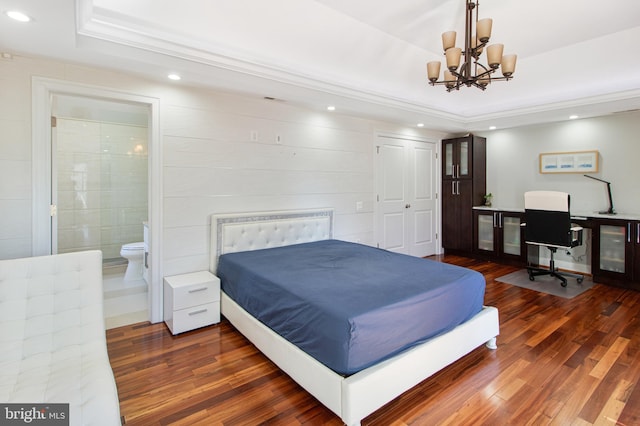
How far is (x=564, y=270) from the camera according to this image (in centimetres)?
515

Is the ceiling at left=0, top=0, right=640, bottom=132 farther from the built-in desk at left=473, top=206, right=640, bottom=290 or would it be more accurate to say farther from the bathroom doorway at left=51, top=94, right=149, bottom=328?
the bathroom doorway at left=51, top=94, right=149, bottom=328

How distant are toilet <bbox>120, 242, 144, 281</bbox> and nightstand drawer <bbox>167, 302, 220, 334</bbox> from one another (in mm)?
1847

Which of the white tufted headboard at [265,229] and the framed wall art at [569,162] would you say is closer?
the white tufted headboard at [265,229]

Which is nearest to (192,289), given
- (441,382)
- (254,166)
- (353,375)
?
(254,166)

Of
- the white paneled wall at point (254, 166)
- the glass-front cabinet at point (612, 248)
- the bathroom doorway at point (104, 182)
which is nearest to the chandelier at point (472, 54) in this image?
the white paneled wall at point (254, 166)

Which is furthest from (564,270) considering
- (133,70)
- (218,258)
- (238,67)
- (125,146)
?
(125,146)

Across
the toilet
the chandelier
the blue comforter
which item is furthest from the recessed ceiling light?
the toilet

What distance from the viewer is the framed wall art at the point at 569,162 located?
15.8 ft

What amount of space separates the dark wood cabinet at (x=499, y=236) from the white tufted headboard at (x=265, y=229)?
286 cm

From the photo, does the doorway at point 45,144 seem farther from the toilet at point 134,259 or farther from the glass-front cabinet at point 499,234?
the glass-front cabinet at point 499,234

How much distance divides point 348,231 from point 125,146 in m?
3.76

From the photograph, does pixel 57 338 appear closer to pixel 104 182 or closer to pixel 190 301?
pixel 190 301

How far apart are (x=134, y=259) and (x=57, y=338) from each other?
2.82 metres

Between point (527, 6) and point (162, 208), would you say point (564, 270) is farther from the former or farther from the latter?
point (162, 208)
